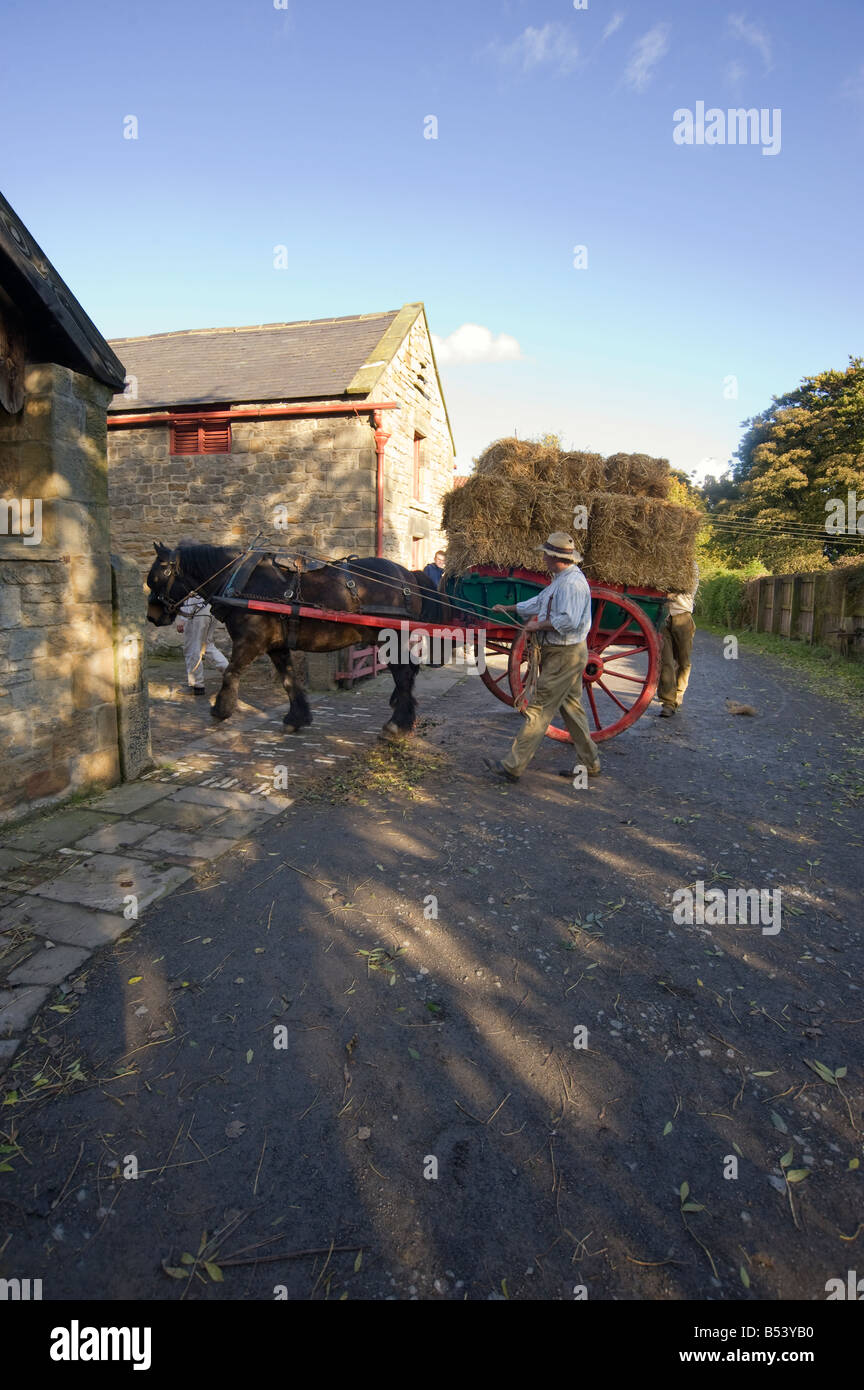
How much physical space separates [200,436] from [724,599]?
19.2m

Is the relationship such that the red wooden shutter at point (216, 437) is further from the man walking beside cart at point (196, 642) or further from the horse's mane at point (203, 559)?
the horse's mane at point (203, 559)

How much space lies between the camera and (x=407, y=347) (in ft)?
41.8

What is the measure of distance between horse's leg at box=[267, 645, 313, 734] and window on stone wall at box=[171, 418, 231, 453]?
231 inches

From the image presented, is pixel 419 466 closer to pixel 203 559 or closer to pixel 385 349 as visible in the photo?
pixel 385 349

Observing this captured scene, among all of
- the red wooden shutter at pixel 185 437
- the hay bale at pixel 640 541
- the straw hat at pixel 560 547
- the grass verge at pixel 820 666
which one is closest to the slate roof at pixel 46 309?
the straw hat at pixel 560 547

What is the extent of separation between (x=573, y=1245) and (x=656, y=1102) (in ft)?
2.26

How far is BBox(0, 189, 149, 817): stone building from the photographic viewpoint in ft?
15.5

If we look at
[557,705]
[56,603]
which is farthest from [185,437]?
[557,705]

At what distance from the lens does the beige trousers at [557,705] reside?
18.9ft

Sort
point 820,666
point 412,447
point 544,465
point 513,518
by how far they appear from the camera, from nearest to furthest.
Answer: point 513,518, point 544,465, point 412,447, point 820,666

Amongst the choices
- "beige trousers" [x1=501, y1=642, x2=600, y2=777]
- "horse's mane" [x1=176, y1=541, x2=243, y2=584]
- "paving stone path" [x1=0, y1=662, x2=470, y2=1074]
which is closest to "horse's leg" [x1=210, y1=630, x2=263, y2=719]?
"paving stone path" [x1=0, y1=662, x2=470, y2=1074]

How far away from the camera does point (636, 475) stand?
7.02 m
